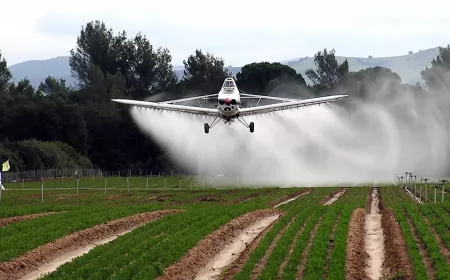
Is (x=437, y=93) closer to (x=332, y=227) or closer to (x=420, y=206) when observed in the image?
(x=420, y=206)

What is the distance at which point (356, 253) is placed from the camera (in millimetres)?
26875

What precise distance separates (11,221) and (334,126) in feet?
211

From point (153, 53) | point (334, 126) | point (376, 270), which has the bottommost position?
point (376, 270)


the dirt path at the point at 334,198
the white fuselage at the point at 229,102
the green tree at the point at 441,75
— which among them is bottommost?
the dirt path at the point at 334,198

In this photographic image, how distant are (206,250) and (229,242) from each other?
10.6ft

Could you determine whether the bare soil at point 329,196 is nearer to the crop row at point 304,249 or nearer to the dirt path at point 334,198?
the dirt path at point 334,198

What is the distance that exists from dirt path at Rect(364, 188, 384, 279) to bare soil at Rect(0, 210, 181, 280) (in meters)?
10.9

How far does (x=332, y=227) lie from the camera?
33.2 meters

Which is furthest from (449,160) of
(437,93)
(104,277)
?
(104,277)

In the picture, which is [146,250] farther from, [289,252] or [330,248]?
[330,248]

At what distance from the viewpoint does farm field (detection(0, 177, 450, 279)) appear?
23578mm

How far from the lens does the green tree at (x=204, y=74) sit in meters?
132

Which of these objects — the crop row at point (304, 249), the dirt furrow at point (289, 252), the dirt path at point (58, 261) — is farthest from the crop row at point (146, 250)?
the dirt furrow at point (289, 252)

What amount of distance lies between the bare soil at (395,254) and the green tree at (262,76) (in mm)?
104990
